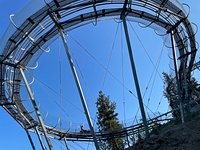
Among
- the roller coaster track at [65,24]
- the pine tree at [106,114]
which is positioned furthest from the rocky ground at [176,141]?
the pine tree at [106,114]

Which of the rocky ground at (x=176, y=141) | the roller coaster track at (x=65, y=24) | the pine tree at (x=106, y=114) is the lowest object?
the rocky ground at (x=176, y=141)

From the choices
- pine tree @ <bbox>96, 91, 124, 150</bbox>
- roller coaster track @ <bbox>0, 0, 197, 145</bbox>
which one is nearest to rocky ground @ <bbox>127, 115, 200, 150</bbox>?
roller coaster track @ <bbox>0, 0, 197, 145</bbox>

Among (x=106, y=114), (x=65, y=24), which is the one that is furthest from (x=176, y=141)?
(x=106, y=114)

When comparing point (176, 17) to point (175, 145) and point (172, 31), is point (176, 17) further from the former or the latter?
point (175, 145)

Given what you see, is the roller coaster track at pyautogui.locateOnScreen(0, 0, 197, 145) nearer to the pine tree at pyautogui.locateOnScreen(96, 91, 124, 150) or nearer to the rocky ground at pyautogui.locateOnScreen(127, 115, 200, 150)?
the rocky ground at pyautogui.locateOnScreen(127, 115, 200, 150)

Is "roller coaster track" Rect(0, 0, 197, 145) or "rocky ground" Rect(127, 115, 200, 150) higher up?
"roller coaster track" Rect(0, 0, 197, 145)

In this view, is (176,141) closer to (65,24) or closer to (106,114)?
(65,24)

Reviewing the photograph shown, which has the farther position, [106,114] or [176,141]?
[106,114]

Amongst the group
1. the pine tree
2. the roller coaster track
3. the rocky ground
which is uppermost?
the pine tree

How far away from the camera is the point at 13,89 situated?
19.8 metres

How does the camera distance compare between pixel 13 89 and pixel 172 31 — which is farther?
pixel 13 89

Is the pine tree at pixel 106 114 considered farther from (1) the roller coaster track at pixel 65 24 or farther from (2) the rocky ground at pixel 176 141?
(2) the rocky ground at pixel 176 141

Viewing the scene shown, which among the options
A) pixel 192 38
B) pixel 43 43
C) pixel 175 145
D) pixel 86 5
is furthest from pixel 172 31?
pixel 175 145

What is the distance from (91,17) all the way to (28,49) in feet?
12.8
